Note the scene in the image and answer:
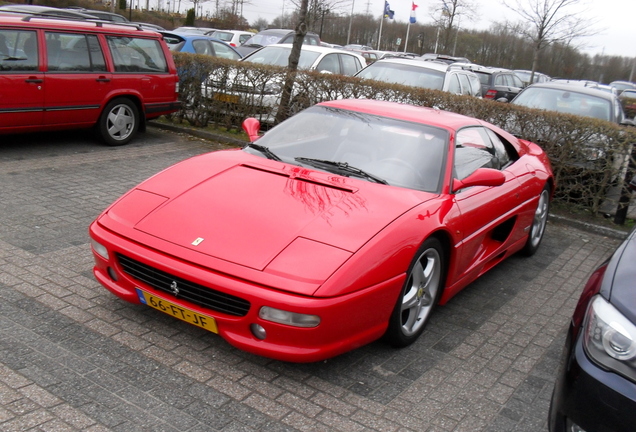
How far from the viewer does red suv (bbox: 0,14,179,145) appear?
24.3 feet

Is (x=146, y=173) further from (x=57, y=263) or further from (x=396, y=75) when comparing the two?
(x=396, y=75)

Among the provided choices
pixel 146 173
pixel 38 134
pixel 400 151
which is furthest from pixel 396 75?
pixel 400 151

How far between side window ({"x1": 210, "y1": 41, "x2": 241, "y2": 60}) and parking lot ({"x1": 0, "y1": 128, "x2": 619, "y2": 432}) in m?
10.1

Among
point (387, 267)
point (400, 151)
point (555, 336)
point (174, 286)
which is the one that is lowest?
point (555, 336)

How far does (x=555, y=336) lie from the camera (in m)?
4.35

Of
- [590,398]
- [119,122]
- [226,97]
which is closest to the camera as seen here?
[590,398]

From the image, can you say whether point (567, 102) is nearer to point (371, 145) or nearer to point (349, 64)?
point (349, 64)

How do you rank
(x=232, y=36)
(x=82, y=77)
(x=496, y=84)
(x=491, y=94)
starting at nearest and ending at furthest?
(x=82, y=77) → (x=491, y=94) → (x=496, y=84) → (x=232, y=36)

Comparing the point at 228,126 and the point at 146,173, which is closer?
the point at 146,173

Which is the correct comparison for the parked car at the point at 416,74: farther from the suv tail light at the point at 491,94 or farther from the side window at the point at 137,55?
the suv tail light at the point at 491,94

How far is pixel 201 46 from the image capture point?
14188 mm

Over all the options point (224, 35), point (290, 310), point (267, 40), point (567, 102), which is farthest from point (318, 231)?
point (224, 35)

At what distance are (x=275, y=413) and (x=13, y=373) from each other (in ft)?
4.48

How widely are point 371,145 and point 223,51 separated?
447 inches
